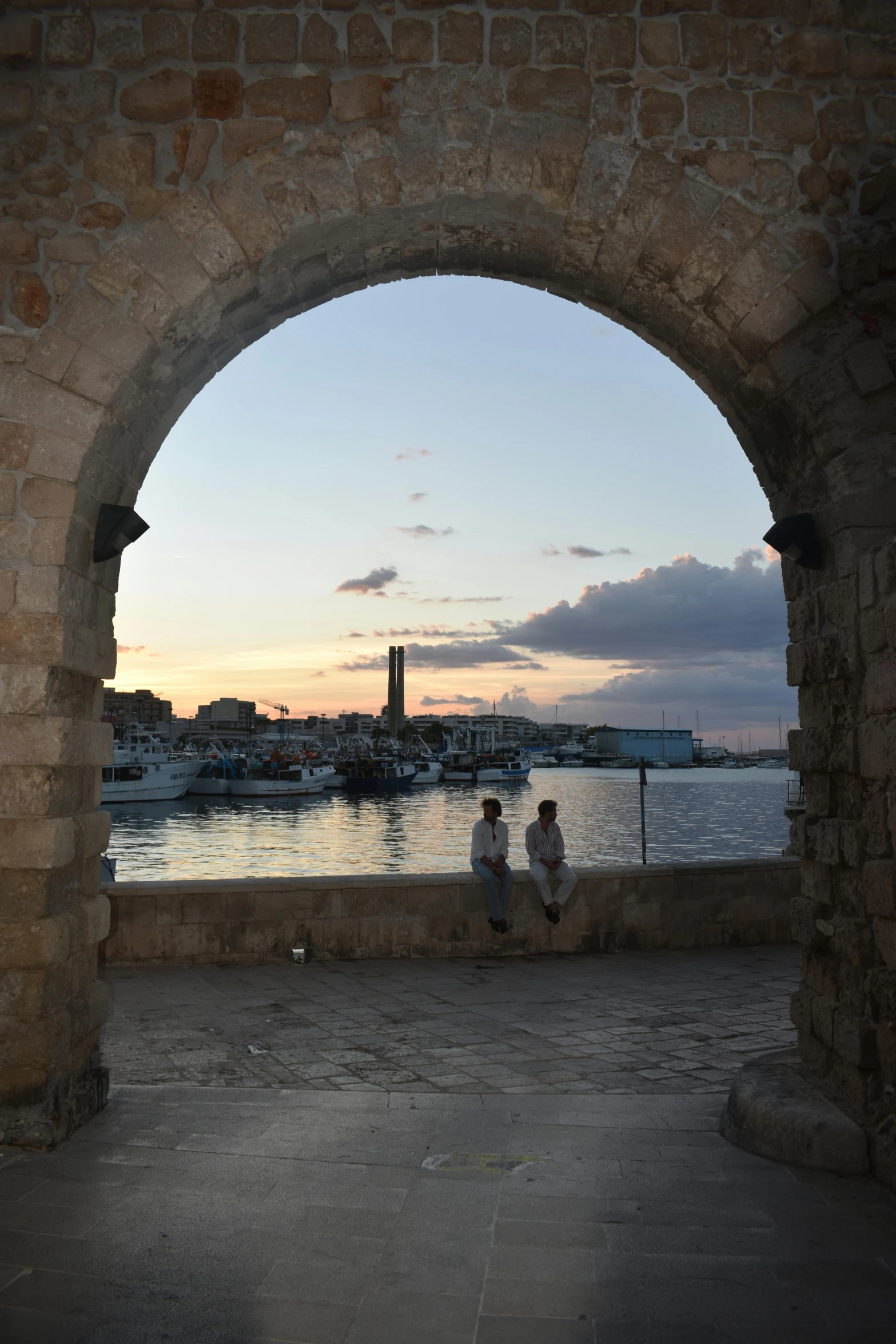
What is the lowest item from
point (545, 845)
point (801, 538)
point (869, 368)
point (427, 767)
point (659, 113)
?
point (427, 767)

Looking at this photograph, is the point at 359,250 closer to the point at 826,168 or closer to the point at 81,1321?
the point at 826,168

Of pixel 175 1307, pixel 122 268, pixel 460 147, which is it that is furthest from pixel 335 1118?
pixel 460 147

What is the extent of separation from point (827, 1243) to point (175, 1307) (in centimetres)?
197

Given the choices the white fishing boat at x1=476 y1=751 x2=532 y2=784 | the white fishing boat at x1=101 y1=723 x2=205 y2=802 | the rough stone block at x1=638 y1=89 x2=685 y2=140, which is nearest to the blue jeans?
the rough stone block at x1=638 y1=89 x2=685 y2=140

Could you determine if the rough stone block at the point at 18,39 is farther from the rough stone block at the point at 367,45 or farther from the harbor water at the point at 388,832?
the harbor water at the point at 388,832

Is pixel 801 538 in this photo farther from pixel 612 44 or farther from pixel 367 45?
pixel 367 45

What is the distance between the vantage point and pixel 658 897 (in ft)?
28.9

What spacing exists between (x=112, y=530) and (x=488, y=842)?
4820 millimetres

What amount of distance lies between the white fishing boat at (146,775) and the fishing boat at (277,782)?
369cm

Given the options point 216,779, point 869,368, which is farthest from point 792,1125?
point 216,779

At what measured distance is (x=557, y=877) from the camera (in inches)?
333

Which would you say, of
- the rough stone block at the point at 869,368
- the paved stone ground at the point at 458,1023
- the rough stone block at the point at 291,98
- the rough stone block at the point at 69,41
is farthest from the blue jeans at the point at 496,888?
the rough stone block at the point at 69,41

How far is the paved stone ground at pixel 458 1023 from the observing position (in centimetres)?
508

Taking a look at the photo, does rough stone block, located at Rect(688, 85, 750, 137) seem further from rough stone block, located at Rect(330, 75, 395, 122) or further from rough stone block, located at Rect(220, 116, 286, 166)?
rough stone block, located at Rect(220, 116, 286, 166)
